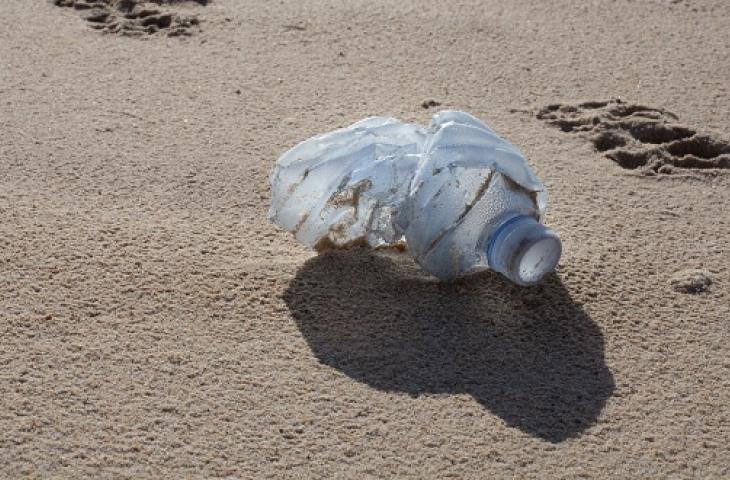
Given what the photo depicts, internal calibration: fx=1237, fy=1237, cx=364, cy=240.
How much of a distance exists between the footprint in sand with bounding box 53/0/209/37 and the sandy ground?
0.03 metres

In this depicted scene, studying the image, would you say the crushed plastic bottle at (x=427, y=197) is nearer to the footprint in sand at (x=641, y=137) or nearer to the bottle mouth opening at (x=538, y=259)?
the bottle mouth opening at (x=538, y=259)

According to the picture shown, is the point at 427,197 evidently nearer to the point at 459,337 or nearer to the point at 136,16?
the point at 459,337

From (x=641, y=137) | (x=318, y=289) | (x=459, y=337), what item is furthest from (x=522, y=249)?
(x=641, y=137)

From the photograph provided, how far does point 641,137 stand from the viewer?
3.10 m

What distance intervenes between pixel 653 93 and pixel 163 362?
1.77 meters

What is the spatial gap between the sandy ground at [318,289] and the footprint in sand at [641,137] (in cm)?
1

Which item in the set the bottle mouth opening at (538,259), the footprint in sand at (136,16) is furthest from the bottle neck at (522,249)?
the footprint in sand at (136,16)

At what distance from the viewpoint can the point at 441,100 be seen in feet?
10.7

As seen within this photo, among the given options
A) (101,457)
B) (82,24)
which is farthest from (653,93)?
(101,457)

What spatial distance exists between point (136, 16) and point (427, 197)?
171 cm

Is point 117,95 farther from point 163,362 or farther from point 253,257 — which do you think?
point 163,362

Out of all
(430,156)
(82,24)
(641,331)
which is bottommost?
(82,24)

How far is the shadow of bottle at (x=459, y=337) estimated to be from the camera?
2.08m

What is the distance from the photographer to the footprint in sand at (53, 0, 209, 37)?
363 centimetres
